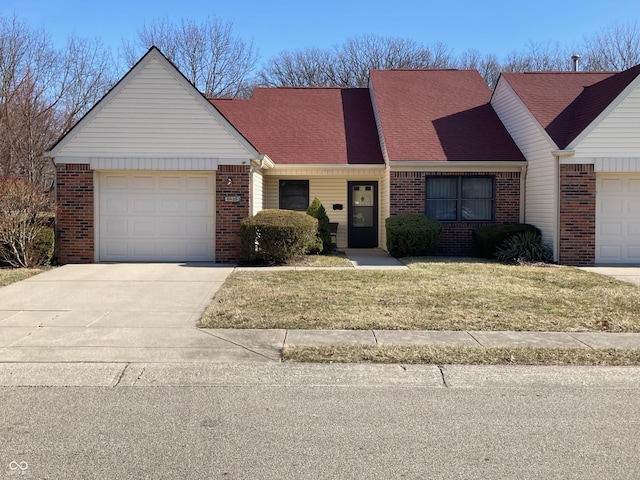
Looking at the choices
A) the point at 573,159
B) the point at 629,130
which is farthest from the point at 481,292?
the point at 629,130

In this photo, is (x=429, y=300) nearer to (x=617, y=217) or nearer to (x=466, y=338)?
(x=466, y=338)

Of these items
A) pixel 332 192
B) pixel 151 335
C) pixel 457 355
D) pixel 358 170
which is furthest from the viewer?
pixel 332 192

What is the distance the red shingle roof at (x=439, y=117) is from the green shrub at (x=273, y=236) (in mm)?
4144

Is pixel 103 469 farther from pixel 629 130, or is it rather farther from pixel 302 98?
pixel 302 98

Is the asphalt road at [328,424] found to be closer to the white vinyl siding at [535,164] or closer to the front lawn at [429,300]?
the front lawn at [429,300]

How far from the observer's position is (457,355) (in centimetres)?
628

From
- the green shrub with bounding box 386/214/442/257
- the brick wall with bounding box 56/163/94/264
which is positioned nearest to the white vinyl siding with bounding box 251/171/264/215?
the green shrub with bounding box 386/214/442/257

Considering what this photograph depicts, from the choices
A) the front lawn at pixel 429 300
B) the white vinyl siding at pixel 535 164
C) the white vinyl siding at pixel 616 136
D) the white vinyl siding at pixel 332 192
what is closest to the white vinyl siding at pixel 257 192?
the white vinyl siding at pixel 332 192

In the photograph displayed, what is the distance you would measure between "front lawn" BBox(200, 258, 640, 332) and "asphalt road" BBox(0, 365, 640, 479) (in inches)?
75.8

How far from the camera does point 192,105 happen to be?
14.1m

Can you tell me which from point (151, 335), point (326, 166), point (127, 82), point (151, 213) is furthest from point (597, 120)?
point (151, 335)

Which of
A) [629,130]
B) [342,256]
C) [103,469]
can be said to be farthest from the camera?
[342,256]

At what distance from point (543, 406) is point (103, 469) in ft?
11.9

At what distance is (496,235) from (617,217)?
3183 millimetres
